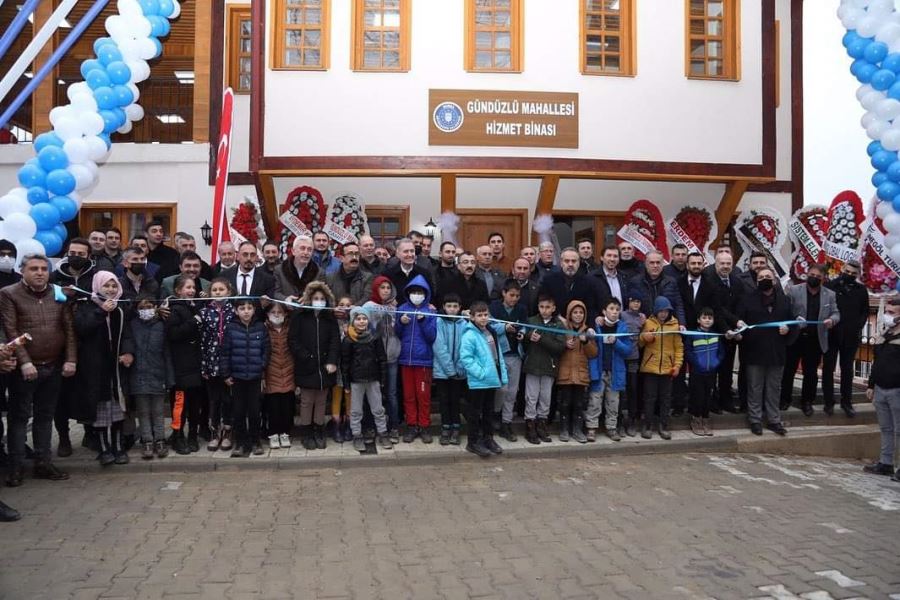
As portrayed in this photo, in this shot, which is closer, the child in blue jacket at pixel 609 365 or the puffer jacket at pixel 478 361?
the puffer jacket at pixel 478 361

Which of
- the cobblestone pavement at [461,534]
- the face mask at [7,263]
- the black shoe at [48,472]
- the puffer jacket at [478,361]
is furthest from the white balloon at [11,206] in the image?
the puffer jacket at [478,361]

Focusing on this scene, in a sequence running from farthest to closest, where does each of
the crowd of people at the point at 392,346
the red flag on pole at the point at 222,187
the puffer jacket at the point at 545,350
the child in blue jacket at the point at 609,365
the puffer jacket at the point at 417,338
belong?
the red flag on pole at the point at 222,187 → the child in blue jacket at the point at 609,365 → the puffer jacket at the point at 545,350 → the puffer jacket at the point at 417,338 → the crowd of people at the point at 392,346

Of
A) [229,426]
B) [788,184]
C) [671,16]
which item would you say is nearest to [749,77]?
Answer: [671,16]

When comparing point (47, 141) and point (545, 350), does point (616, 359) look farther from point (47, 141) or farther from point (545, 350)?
point (47, 141)

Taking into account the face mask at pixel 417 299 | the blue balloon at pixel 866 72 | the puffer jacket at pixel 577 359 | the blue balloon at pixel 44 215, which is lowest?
the puffer jacket at pixel 577 359

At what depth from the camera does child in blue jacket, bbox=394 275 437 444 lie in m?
7.12

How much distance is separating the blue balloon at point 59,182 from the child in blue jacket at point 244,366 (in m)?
3.18

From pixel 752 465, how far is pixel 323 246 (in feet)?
17.1

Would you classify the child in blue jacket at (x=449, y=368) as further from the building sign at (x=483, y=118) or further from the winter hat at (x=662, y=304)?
the building sign at (x=483, y=118)

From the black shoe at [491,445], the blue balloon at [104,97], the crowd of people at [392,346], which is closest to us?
the crowd of people at [392,346]

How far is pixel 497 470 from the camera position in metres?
6.57

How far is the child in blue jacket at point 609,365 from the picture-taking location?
738 centimetres

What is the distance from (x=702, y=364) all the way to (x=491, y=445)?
2.60 m

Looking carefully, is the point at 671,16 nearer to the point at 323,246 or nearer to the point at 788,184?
the point at 788,184
